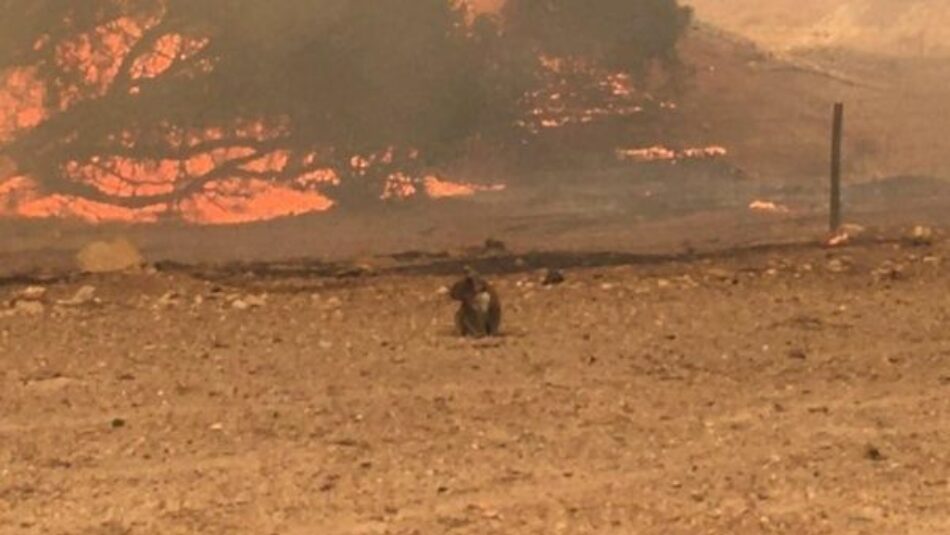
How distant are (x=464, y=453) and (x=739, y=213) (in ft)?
39.2

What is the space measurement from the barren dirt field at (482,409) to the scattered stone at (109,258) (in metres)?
1.03

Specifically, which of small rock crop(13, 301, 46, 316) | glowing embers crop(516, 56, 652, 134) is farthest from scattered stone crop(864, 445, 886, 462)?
glowing embers crop(516, 56, 652, 134)

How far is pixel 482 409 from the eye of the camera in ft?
25.6

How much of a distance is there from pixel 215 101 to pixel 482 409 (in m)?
11.5

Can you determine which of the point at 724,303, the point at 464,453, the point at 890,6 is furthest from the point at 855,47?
the point at 464,453

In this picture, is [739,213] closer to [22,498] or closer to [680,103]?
[680,103]

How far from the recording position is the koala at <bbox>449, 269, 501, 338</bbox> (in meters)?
9.58

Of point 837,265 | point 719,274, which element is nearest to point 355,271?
point 719,274

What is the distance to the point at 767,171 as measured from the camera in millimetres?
23125

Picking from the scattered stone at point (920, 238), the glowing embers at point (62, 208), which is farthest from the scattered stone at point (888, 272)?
the glowing embers at point (62, 208)

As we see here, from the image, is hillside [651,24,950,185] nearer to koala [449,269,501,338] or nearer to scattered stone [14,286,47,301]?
scattered stone [14,286,47,301]

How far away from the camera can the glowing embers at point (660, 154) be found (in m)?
22.6

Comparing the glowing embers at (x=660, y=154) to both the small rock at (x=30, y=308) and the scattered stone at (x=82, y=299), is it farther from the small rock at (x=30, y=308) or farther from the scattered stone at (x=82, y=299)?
the small rock at (x=30, y=308)

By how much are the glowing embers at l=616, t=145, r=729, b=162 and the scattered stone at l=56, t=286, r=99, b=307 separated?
12.2 meters
